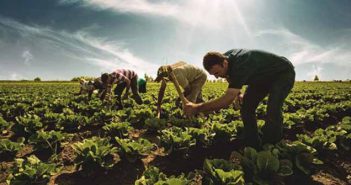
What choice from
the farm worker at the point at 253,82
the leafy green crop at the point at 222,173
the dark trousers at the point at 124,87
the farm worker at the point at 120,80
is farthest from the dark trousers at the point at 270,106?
the dark trousers at the point at 124,87

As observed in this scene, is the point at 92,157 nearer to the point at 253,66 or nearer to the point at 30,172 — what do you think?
the point at 30,172

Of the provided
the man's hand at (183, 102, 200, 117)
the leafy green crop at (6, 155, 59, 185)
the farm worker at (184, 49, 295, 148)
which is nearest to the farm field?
the leafy green crop at (6, 155, 59, 185)

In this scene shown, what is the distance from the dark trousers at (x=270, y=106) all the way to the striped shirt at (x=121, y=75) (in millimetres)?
6187

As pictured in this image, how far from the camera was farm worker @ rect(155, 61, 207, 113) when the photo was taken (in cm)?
674

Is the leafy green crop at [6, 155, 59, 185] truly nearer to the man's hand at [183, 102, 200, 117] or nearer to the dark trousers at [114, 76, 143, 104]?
the man's hand at [183, 102, 200, 117]

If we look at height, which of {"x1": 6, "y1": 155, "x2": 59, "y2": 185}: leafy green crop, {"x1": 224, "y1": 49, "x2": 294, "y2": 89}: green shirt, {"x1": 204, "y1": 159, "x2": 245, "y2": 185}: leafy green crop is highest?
{"x1": 224, "y1": 49, "x2": 294, "y2": 89}: green shirt

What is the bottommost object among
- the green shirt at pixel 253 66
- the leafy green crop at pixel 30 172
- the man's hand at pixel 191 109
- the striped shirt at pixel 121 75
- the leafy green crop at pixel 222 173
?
the leafy green crop at pixel 30 172

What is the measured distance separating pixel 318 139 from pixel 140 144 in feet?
9.58

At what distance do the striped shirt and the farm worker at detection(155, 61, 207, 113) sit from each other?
9.32ft

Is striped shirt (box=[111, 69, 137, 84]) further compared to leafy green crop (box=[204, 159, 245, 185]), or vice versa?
striped shirt (box=[111, 69, 137, 84])

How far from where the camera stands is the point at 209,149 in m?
5.50

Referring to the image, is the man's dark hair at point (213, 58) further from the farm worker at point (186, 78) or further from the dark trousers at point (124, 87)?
the dark trousers at point (124, 87)

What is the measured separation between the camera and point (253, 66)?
4016 millimetres

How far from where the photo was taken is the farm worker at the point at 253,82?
3.89 meters
